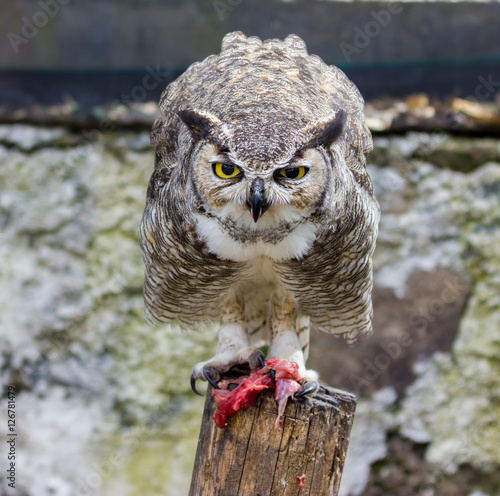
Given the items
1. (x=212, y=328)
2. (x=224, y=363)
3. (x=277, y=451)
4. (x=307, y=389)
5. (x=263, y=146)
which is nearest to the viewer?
(x=263, y=146)

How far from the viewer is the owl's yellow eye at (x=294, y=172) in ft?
5.49

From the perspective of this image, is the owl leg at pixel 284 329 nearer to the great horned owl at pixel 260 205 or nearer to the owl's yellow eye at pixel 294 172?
the great horned owl at pixel 260 205

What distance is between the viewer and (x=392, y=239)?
13.4ft

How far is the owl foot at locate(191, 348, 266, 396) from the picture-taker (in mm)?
2316

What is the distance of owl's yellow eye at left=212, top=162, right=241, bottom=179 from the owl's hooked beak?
80 mm

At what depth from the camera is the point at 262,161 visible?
5.23 feet

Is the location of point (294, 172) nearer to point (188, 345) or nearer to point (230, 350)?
point (230, 350)

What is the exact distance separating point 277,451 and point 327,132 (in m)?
1.01

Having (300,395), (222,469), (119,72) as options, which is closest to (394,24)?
(119,72)

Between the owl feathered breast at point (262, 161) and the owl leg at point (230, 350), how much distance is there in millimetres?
89

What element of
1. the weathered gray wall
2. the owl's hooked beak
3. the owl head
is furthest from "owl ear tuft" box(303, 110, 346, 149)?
the weathered gray wall

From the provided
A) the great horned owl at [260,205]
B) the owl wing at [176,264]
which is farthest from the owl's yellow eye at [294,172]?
the owl wing at [176,264]

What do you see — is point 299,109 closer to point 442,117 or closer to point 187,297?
point 187,297

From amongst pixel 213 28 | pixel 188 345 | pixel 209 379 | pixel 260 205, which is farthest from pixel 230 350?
pixel 213 28
